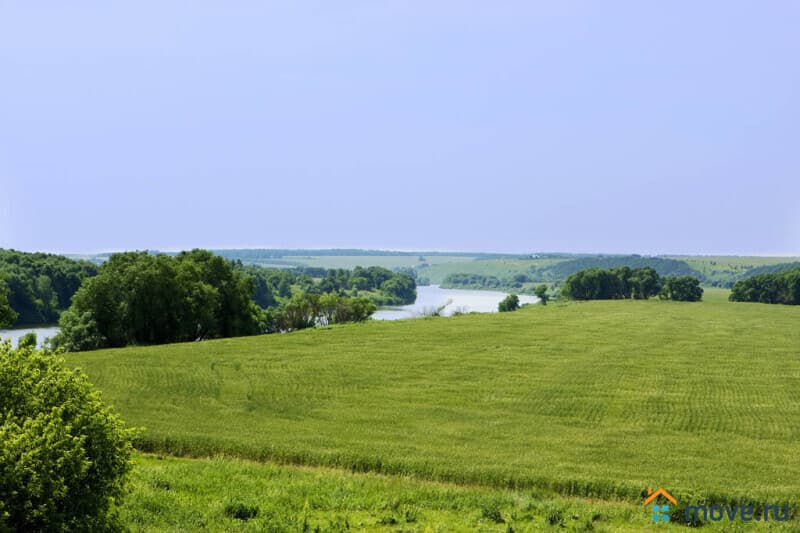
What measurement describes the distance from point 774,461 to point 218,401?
32.4 meters

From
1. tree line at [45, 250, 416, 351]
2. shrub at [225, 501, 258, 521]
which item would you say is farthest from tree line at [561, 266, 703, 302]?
shrub at [225, 501, 258, 521]

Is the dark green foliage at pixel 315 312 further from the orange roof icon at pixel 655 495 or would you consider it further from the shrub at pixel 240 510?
the shrub at pixel 240 510

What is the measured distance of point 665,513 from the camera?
74.9 feet

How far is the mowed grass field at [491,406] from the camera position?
29.3m

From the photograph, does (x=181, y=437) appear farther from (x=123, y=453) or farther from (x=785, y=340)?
(x=785, y=340)

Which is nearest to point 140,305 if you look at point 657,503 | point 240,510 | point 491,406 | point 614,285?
point 491,406

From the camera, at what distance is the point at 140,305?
7575 cm

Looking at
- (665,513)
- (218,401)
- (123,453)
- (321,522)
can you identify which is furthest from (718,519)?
(218,401)

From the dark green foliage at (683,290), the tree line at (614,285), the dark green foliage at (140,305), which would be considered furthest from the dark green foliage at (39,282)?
the dark green foliage at (683,290)

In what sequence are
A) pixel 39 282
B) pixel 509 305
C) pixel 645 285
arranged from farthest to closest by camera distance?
pixel 645 285
pixel 509 305
pixel 39 282

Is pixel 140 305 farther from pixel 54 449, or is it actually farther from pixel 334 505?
pixel 54 449

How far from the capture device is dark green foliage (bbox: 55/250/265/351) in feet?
243

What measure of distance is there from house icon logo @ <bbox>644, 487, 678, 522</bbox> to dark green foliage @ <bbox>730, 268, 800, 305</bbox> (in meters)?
162

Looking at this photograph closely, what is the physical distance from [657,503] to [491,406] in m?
19.4
